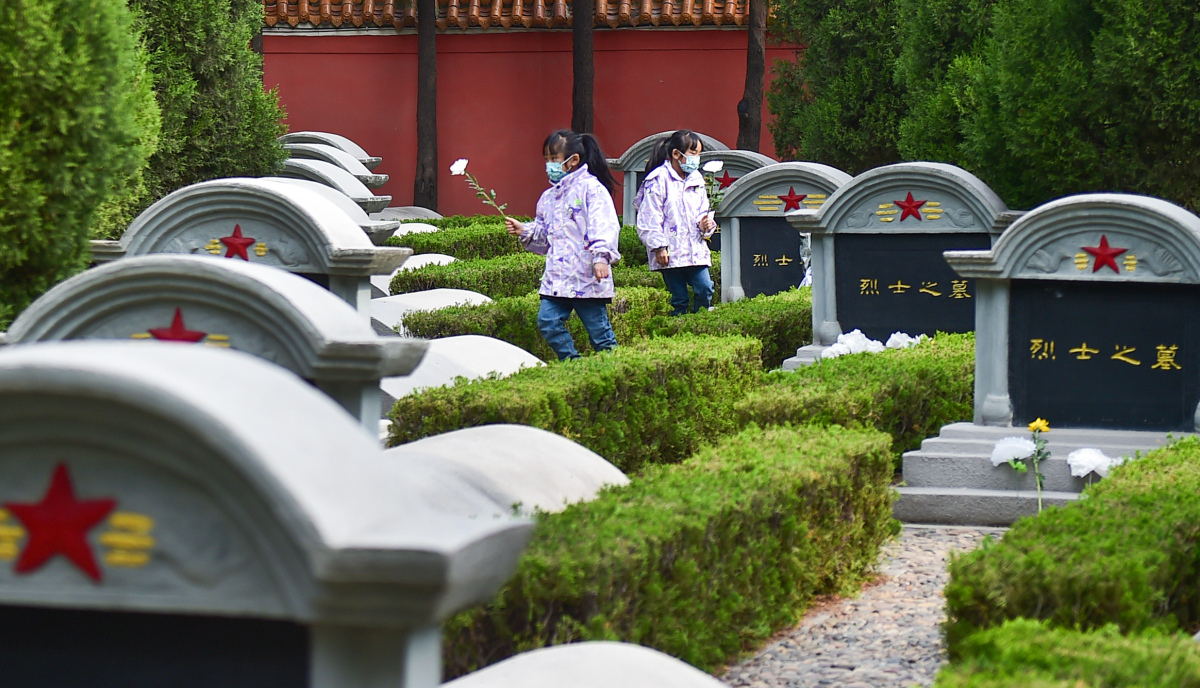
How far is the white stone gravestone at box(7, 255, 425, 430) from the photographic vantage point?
3.80m

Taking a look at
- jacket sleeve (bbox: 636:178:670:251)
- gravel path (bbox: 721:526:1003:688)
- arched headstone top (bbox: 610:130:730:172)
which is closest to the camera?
gravel path (bbox: 721:526:1003:688)

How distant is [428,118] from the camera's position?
20422mm

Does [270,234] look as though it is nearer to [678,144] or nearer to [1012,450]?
[1012,450]

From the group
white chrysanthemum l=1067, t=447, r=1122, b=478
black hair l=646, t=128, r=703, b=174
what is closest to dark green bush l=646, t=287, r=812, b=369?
black hair l=646, t=128, r=703, b=174

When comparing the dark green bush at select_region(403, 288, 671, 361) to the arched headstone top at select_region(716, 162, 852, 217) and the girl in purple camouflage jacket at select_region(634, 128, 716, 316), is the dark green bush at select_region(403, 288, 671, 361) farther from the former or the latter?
the arched headstone top at select_region(716, 162, 852, 217)

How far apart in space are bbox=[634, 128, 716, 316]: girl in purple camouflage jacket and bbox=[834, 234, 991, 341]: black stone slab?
1070 mm

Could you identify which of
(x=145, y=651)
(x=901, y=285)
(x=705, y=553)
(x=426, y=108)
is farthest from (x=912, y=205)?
(x=426, y=108)

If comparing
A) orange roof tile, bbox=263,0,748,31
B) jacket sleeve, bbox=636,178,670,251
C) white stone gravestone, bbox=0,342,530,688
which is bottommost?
white stone gravestone, bbox=0,342,530,688

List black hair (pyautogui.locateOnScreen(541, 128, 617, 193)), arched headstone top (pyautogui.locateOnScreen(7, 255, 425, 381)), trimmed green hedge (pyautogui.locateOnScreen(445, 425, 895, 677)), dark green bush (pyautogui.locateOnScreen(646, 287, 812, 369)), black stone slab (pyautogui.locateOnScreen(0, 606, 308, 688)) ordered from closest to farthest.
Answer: black stone slab (pyautogui.locateOnScreen(0, 606, 308, 688)) < trimmed green hedge (pyautogui.locateOnScreen(445, 425, 895, 677)) < arched headstone top (pyautogui.locateOnScreen(7, 255, 425, 381)) < black hair (pyautogui.locateOnScreen(541, 128, 617, 193)) < dark green bush (pyautogui.locateOnScreen(646, 287, 812, 369))

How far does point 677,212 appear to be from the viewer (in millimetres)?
9984

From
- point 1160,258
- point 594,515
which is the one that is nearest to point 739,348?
point 1160,258

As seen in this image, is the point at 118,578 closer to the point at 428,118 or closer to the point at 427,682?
the point at 427,682

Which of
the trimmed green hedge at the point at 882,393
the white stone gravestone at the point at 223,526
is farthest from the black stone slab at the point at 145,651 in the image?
the trimmed green hedge at the point at 882,393

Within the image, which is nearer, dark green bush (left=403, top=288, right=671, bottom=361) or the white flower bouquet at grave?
the white flower bouquet at grave
